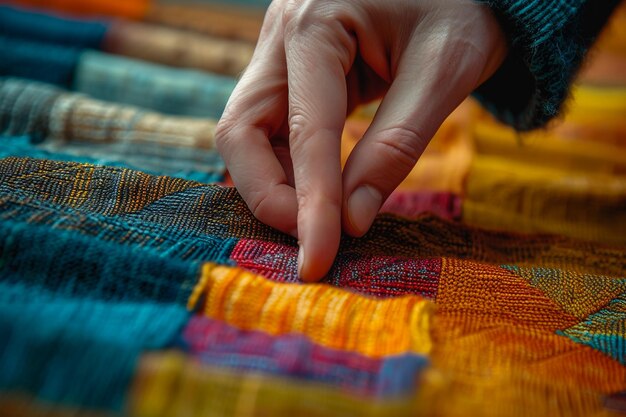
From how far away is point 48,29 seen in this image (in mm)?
953

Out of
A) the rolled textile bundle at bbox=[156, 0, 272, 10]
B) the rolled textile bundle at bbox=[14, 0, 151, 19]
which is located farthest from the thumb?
the rolled textile bundle at bbox=[156, 0, 272, 10]

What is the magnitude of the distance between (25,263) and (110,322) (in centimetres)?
10

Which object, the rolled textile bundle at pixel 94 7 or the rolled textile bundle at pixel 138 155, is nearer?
the rolled textile bundle at pixel 138 155

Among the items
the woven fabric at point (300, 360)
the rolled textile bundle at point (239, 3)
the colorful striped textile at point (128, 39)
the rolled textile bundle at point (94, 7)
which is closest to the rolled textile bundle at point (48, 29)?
the colorful striped textile at point (128, 39)

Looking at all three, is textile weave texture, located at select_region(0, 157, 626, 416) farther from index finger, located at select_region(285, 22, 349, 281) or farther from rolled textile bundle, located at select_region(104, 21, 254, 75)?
rolled textile bundle, located at select_region(104, 21, 254, 75)

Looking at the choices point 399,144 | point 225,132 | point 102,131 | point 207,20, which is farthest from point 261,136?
point 207,20

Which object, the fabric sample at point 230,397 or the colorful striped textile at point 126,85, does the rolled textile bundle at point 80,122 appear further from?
the fabric sample at point 230,397

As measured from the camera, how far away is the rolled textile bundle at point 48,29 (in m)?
0.94

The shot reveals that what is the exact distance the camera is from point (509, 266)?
564 millimetres

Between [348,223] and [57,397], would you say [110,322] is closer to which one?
[57,397]

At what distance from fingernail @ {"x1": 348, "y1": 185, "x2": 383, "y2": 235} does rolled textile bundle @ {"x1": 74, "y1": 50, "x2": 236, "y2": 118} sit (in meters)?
0.42

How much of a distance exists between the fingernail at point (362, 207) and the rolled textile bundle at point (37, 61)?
589mm

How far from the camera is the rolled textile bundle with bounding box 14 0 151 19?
3.82ft

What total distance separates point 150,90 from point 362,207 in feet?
1.67
